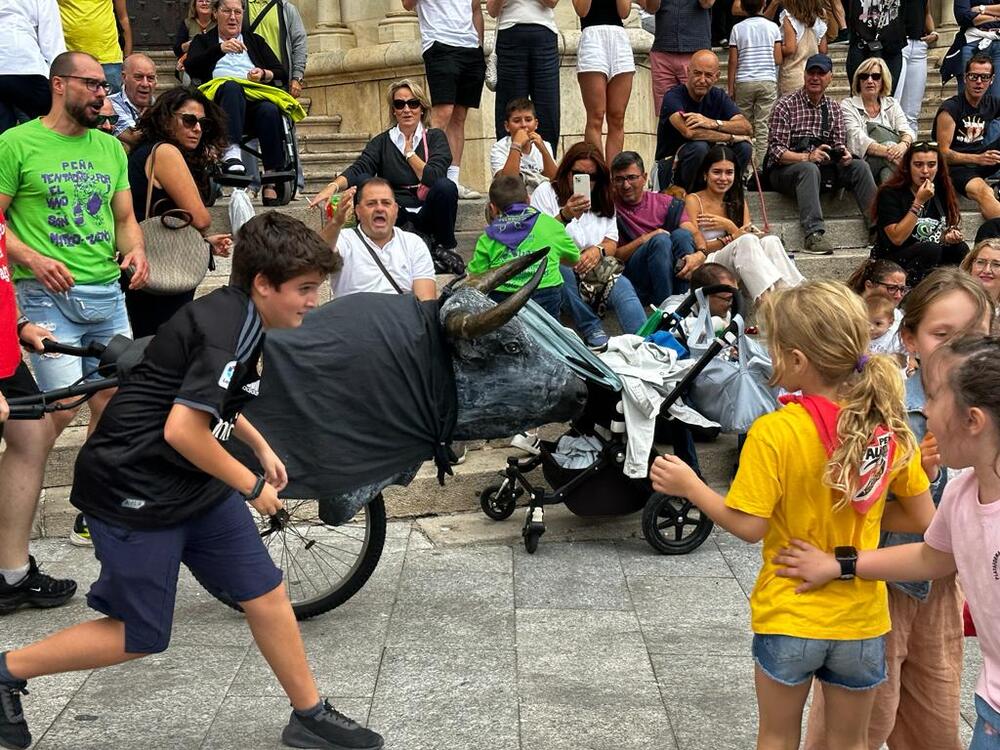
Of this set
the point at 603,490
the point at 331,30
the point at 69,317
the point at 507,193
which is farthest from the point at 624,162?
the point at 331,30

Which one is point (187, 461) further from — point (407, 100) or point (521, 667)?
point (407, 100)

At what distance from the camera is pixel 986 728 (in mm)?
2559

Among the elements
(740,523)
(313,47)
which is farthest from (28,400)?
Answer: (313,47)

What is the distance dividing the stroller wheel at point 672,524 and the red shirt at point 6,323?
2930 mm

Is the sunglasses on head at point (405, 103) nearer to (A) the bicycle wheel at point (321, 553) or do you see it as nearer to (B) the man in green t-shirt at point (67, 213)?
(B) the man in green t-shirt at point (67, 213)

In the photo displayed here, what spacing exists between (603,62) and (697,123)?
0.87m

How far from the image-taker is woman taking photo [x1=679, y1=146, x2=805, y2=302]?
26.0ft

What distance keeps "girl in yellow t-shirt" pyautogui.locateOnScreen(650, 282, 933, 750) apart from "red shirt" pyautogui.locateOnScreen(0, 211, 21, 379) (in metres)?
2.57

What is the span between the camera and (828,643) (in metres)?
3.12

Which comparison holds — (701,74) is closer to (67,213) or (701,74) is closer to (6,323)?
(67,213)

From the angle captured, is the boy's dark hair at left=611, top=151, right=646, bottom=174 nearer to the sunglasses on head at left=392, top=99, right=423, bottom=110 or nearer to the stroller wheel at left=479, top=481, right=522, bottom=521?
the sunglasses on head at left=392, top=99, right=423, bottom=110

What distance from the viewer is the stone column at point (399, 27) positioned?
12.5 m

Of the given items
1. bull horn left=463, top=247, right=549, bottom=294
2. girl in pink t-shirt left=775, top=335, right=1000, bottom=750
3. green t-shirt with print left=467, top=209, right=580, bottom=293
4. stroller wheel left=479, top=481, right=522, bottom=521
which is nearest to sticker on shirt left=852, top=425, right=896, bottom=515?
girl in pink t-shirt left=775, top=335, right=1000, bottom=750

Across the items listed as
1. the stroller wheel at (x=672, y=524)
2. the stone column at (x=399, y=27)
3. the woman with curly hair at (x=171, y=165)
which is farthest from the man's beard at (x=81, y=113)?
the stone column at (x=399, y=27)
